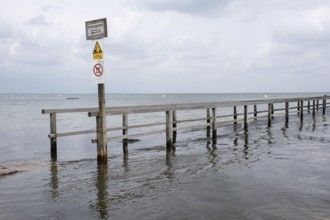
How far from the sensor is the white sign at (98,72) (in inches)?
324

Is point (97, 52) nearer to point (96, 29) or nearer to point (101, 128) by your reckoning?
point (96, 29)

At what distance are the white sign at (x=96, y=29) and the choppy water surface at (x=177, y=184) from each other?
3242mm

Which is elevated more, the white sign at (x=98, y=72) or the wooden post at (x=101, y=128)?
the white sign at (x=98, y=72)

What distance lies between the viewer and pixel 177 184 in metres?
6.75

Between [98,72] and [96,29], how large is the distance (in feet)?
3.45

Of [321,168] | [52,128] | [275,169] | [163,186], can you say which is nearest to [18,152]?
[52,128]

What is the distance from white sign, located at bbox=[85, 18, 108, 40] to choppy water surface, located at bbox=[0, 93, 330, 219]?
3242mm

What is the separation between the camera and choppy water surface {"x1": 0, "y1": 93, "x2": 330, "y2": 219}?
519 cm


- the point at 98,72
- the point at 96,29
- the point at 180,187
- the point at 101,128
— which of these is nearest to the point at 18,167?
the point at 101,128

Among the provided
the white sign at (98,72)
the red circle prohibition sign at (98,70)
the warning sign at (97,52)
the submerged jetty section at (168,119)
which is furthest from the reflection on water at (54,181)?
the warning sign at (97,52)

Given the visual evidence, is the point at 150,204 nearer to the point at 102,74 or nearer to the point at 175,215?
the point at 175,215

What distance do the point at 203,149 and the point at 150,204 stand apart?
5874 millimetres

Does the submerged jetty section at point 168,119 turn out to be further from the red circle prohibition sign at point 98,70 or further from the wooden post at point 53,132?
the red circle prohibition sign at point 98,70

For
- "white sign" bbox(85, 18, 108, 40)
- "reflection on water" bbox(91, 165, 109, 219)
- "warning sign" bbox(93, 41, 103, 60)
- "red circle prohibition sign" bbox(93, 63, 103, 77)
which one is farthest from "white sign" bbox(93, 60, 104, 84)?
"reflection on water" bbox(91, 165, 109, 219)
